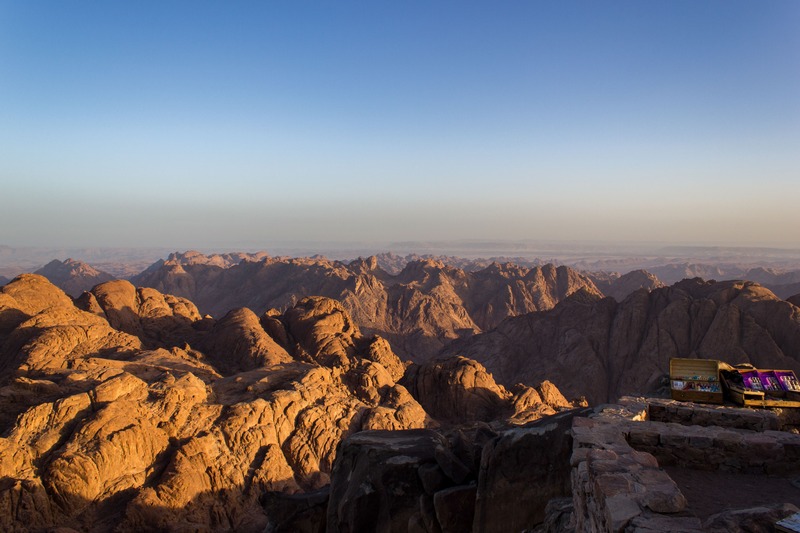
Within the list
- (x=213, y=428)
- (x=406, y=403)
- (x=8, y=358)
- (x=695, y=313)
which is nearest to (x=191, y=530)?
(x=213, y=428)

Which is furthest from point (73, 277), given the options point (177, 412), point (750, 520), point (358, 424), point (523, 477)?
point (750, 520)

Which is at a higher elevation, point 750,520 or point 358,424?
point 750,520

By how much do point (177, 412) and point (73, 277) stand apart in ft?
390

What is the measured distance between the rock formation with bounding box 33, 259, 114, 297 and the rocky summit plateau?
85.1 m

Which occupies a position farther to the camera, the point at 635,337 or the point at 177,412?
the point at 635,337

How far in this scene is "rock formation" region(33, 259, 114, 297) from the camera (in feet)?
371

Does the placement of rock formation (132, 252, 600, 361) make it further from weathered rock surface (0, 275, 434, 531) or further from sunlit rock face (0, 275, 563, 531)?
weathered rock surface (0, 275, 434, 531)

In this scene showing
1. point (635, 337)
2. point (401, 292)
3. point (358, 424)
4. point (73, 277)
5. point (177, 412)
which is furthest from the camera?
point (73, 277)

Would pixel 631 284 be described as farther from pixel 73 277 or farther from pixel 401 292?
pixel 73 277

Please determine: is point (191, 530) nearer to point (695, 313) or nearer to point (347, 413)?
point (347, 413)

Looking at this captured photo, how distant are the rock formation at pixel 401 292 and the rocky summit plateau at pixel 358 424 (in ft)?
79.4

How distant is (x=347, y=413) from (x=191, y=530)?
9.37m

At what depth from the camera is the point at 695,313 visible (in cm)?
5084

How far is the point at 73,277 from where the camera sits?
390 ft
